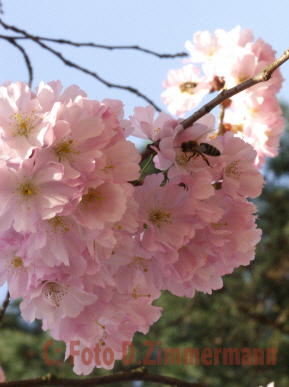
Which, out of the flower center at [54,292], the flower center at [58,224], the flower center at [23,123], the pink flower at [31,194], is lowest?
the flower center at [54,292]

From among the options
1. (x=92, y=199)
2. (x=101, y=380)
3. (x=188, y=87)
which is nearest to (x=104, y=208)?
(x=92, y=199)

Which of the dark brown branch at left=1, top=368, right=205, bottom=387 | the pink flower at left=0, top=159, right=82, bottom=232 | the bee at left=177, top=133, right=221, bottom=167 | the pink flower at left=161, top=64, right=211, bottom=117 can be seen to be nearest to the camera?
the pink flower at left=0, top=159, right=82, bottom=232

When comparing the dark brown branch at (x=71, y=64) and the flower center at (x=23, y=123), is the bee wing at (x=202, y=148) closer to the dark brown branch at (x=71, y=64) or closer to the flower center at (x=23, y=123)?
the flower center at (x=23, y=123)

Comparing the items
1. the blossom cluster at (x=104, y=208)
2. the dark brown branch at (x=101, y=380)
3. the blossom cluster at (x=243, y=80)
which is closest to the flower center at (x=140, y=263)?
the blossom cluster at (x=104, y=208)

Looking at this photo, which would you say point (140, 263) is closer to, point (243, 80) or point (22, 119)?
point (22, 119)

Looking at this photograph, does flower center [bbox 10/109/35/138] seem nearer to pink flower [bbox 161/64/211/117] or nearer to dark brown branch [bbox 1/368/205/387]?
dark brown branch [bbox 1/368/205/387]

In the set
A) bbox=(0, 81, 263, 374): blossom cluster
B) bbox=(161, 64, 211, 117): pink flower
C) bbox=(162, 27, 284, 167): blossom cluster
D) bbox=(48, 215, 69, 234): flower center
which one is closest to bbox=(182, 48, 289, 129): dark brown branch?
bbox=(0, 81, 263, 374): blossom cluster

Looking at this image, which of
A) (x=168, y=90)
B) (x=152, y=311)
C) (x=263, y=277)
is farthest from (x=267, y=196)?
(x=152, y=311)
